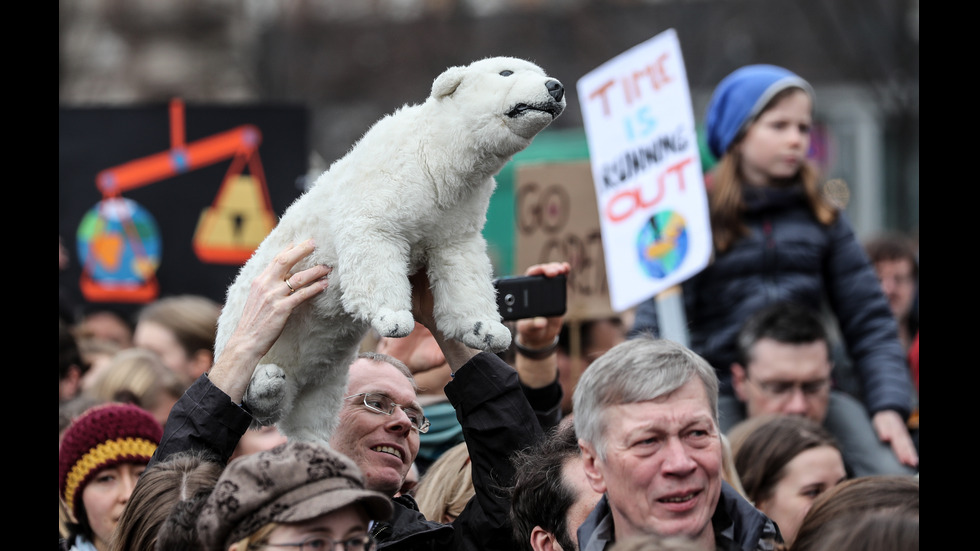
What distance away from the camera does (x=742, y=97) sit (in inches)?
197

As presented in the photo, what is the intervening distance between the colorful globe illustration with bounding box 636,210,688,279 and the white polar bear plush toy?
195cm

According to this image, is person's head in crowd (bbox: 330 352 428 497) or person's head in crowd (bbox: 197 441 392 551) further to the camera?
person's head in crowd (bbox: 330 352 428 497)

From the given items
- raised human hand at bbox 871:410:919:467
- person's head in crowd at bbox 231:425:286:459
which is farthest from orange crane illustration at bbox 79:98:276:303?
raised human hand at bbox 871:410:919:467

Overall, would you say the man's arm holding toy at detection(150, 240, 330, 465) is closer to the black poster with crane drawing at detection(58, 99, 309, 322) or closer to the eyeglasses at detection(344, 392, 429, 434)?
the eyeglasses at detection(344, 392, 429, 434)

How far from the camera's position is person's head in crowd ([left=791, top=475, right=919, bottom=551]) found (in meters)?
2.96

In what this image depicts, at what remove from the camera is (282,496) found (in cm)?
236

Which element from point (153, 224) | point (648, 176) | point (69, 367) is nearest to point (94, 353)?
point (69, 367)

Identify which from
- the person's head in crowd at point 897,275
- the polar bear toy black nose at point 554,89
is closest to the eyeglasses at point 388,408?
the polar bear toy black nose at point 554,89

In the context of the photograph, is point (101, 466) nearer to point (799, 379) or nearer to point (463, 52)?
point (799, 379)

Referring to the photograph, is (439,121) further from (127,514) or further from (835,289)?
(835,289)

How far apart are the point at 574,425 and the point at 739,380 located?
2.07 m

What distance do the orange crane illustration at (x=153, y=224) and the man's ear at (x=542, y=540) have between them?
460cm

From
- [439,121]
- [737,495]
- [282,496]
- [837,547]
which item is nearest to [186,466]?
[282,496]

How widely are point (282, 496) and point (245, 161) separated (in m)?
5.14
